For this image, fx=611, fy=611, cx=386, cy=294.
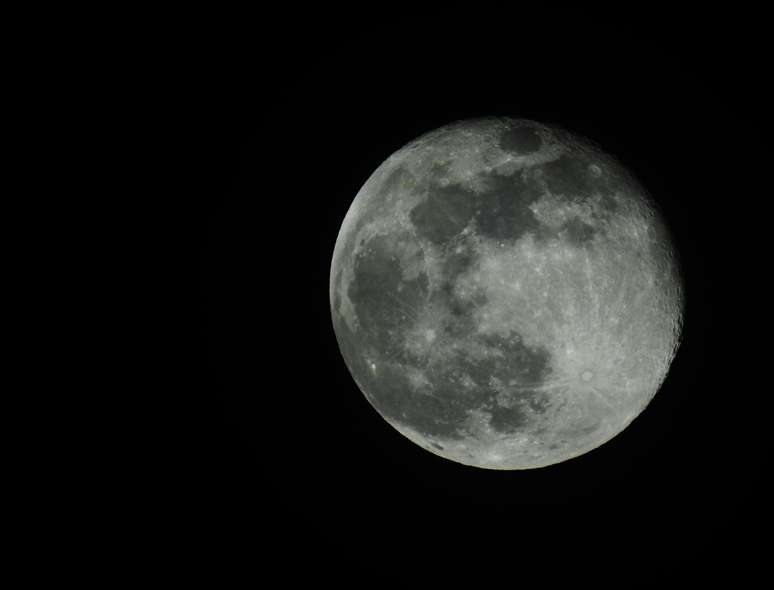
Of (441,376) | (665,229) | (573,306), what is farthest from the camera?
(665,229)

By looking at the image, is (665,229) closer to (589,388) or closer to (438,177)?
(589,388)

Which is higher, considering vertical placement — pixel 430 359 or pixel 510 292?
pixel 510 292

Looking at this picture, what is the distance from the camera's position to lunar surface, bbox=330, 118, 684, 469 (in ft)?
9.85

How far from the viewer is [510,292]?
2.98m

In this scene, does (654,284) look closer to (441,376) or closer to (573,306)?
(573,306)

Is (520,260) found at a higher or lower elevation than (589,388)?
higher

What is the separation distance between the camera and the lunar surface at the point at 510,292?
3002 mm

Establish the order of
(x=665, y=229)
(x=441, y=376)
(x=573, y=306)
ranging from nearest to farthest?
(x=573, y=306), (x=441, y=376), (x=665, y=229)

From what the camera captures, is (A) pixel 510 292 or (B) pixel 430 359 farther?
(B) pixel 430 359

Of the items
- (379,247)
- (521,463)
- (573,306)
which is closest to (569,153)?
(573,306)

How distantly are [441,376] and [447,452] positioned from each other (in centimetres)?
65

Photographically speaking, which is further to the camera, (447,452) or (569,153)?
(447,452)

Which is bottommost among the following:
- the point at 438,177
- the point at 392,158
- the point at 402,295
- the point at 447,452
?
the point at 447,452

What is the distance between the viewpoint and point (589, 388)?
10.3 feet
